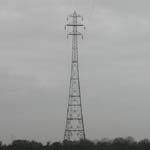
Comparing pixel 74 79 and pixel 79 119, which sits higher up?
pixel 74 79

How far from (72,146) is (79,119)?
27329mm

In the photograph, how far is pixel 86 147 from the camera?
103688 millimetres

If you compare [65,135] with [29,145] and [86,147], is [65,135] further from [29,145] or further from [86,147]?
[29,145]

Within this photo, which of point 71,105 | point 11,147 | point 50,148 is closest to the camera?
point 71,105

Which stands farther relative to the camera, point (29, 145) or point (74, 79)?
point (29, 145)

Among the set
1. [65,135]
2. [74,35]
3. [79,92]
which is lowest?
[65,135]

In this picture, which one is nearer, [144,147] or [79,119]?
[79,119]

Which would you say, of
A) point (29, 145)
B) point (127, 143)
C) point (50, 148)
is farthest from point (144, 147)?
point (29, 145)

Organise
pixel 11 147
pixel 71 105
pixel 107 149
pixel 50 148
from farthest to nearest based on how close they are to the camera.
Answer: pixel 11 147 < pixel 50 148 < pixel 107 149 < pixel 71 105

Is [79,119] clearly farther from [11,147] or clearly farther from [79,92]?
[11,147]

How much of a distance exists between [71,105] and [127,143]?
39.0 meters

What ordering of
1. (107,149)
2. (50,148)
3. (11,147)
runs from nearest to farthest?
1. (107,149)
2. (50,148)
3. (11,147)

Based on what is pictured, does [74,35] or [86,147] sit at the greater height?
[74,35]

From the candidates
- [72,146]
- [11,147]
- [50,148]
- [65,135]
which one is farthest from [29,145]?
[65,135]
